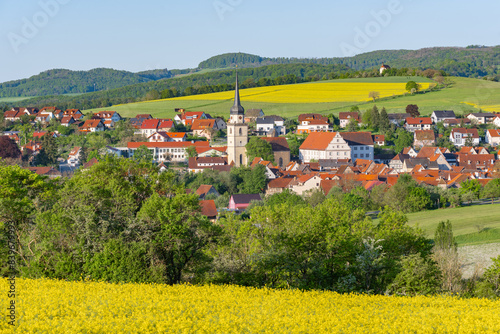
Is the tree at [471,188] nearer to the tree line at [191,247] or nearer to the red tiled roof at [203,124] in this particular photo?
the tree line at [191,247]

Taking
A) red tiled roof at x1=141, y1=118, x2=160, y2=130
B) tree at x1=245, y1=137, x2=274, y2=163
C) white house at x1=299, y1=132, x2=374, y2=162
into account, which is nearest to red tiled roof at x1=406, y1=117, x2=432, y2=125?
white house at x1=299, y1=132, x2=374, y2=162

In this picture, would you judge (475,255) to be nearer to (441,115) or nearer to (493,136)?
(493,136)

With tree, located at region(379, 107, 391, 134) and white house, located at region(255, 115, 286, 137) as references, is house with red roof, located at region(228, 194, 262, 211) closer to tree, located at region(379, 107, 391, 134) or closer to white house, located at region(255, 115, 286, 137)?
white house, located at region(255, 115, 286, 137)

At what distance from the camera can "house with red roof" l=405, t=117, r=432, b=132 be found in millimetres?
95575

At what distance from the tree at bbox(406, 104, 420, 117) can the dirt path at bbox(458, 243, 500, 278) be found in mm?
69090

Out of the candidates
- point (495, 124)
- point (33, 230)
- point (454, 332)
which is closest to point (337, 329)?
point (454, 332)

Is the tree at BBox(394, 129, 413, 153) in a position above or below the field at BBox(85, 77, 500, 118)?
below

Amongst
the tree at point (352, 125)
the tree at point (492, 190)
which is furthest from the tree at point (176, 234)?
the tree at point (352, 125)

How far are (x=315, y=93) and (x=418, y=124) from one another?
35.9m

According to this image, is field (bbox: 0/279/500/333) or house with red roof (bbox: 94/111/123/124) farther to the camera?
house with red roof (bbox: 94/111/123/124)

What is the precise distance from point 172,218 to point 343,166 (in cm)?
5559

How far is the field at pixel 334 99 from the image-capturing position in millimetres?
110500

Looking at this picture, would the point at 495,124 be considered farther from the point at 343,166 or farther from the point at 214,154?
the point at 214,154

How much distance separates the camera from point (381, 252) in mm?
21844
